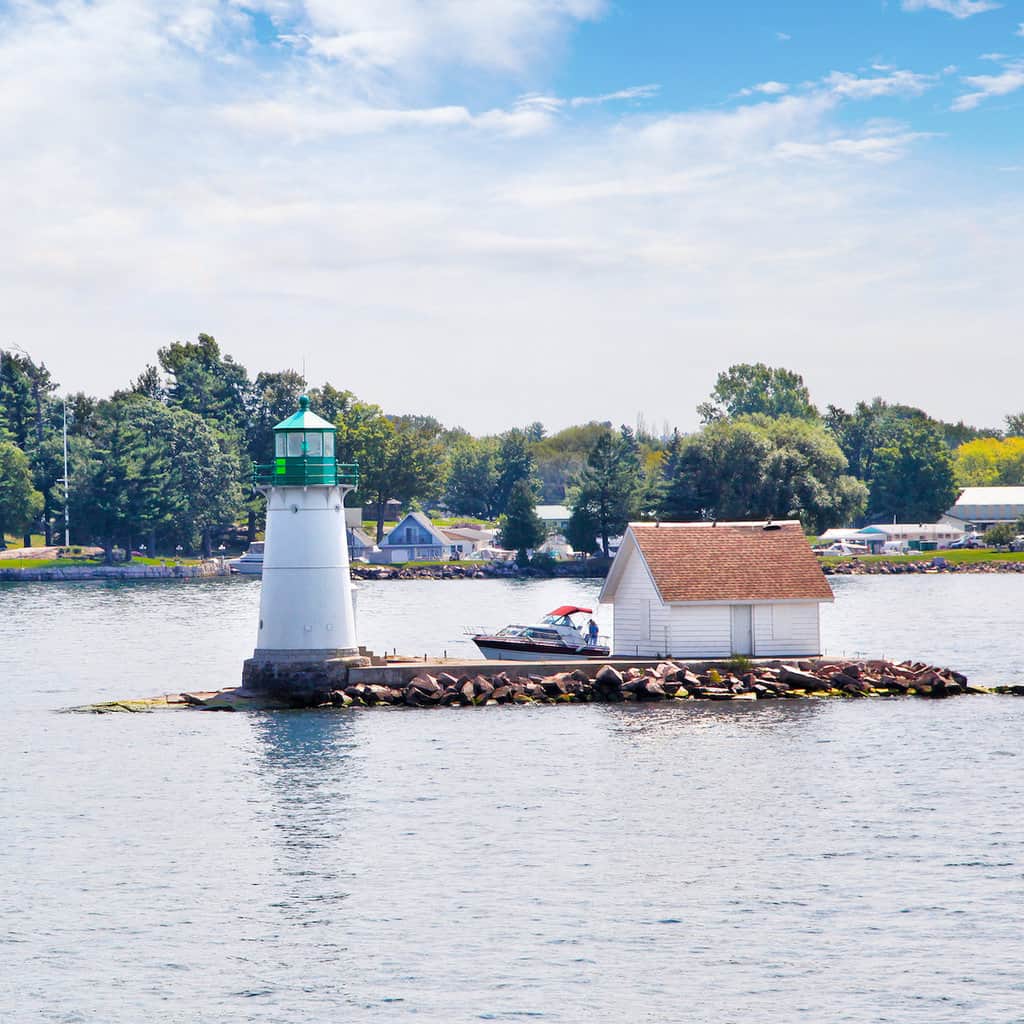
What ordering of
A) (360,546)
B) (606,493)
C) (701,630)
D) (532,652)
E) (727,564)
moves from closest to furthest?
(727,564), (701,630), (532,652), (606,493), (360,546)

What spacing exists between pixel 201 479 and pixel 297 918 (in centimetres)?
14171

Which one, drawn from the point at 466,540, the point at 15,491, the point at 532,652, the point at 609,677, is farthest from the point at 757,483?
the point at 609,677

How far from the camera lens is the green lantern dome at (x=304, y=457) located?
48.5 m

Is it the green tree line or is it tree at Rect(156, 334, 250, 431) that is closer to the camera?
the green tree line

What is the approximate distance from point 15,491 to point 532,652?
116 meters

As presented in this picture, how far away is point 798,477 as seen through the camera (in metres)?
139

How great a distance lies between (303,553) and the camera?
4862 cm

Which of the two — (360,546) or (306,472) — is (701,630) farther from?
(360,546)

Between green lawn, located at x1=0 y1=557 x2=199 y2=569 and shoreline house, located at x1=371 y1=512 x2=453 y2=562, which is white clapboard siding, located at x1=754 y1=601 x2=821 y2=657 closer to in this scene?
green lawn, located at x1=0 y1=557 x2=199 y2=569

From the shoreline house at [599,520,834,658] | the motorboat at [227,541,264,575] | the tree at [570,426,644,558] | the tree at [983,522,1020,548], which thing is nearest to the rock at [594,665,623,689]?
the shoreline house at [599,520,834,658]

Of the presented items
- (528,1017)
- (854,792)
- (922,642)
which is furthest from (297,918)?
(922,642)

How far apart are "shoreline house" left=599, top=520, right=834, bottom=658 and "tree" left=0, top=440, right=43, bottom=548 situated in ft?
393

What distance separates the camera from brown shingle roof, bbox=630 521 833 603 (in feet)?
170

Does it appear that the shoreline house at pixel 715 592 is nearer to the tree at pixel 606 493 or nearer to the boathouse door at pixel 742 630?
the boathouse door at pixel 742 630
